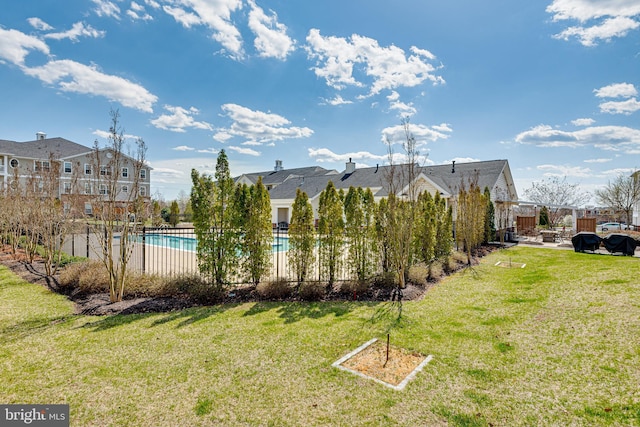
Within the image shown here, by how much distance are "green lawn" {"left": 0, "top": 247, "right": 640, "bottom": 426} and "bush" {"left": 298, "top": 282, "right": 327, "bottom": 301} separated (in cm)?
42

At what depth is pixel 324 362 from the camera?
4184 mm

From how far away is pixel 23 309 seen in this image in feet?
21.0

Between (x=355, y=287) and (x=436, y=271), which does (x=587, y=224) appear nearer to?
(x=436, y=271)

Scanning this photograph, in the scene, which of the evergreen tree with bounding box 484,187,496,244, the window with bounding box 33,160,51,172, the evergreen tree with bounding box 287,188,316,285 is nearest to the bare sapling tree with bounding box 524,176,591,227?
the evergreen tree with bounding box 484,187,496,244

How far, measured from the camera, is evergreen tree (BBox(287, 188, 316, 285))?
8289 mm

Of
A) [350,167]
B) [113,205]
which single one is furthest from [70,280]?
[350,167]

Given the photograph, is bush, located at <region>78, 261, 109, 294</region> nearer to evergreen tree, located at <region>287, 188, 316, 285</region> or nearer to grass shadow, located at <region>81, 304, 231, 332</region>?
grass shadow, located at <region>81, 304, 231, 332</region>

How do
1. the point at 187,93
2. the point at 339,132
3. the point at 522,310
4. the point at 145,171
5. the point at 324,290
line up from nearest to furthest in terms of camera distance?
the point at 522,310
the point at 324,290
the point at 187,93
the point at 339,132
the point at 145,171

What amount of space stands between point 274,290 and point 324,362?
3.44 meters

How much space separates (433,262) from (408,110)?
217 inches

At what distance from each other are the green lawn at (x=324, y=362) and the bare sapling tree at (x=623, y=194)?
2401 cm

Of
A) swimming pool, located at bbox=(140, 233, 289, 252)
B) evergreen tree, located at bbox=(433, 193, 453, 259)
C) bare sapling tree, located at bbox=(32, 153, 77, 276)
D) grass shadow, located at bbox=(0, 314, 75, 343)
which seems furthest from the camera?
swimming pool, located at bbox=(140, 233, 289, 252)

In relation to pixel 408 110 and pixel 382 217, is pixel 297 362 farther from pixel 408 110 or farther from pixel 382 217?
pixel 408 110

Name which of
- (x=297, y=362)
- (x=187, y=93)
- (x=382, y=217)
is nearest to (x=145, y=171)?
(x=187, y=93)
